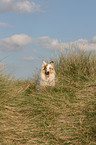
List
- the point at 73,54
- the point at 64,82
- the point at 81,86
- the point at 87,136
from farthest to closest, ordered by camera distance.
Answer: the point at 73,54, the point at 64,82, the point at 81,86, the point at 87,136

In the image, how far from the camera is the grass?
14.3 ft

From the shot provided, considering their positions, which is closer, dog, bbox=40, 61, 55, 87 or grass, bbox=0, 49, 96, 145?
grass, bbox=0, 49, 96, 145

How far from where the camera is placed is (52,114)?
203 inches

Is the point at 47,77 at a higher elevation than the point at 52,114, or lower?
higher

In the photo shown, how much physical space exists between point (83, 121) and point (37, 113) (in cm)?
144

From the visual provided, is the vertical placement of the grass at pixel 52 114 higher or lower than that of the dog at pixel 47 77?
lower

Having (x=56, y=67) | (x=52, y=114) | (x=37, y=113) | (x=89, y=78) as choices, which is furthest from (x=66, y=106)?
(x=56, y=67)

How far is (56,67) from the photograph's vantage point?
901cm

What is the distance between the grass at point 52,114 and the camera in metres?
4.36

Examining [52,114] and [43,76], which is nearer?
[52,114]

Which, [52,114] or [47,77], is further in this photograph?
[47,77]

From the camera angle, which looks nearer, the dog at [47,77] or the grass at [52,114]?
the grass at [52,114]

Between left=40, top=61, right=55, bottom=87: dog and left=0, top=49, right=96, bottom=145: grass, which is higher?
left=40, top=61, right=55, bottom=87: dog

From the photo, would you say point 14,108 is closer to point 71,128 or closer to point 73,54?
point 71,128
